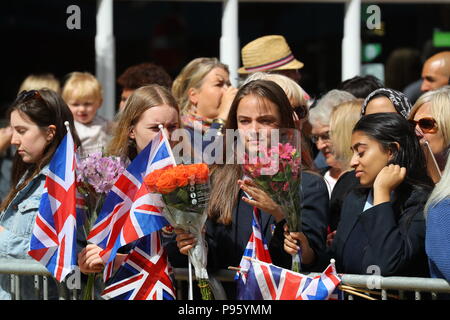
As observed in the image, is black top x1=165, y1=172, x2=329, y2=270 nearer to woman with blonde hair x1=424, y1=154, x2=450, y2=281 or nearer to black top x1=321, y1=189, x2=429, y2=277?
black top x1=321, y1=189, x2=429, y2=277

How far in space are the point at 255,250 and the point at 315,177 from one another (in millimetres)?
505

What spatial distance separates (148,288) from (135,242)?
0.27 meters

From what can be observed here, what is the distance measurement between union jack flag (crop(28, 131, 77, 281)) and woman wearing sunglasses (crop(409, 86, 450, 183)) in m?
1.83

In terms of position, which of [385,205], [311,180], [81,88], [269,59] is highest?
[269,59]

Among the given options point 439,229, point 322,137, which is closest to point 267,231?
point 439,229

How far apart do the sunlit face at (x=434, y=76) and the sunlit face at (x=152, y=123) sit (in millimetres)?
2450

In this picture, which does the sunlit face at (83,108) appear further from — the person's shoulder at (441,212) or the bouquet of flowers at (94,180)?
the person's shoulder at (441,212)

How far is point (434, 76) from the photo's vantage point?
677 centimetres

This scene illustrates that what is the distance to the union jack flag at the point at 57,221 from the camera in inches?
182

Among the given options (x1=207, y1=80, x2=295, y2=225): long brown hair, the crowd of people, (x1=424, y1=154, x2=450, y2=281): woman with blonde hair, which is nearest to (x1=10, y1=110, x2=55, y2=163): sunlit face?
the crowd of people

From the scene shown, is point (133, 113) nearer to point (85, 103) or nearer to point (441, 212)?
→ point (441, 212)

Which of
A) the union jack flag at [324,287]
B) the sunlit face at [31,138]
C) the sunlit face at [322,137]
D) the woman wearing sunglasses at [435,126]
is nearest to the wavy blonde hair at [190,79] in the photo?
the sunlit face at [322,137]

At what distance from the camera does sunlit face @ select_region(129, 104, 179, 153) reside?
5.04m

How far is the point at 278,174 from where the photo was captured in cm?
416
